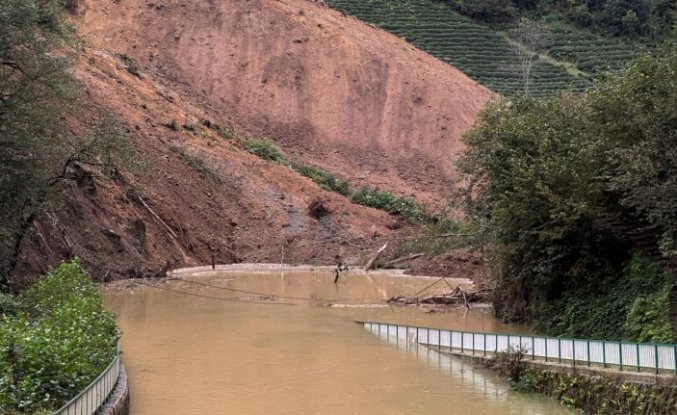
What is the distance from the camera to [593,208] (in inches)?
770

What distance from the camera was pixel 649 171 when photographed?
53.5ft

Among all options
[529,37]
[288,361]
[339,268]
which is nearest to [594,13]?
[529,37]

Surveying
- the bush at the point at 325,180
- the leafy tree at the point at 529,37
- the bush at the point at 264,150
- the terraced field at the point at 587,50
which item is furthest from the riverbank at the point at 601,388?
the terraced field at the point at 587,50

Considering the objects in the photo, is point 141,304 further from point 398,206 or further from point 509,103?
point 398,206

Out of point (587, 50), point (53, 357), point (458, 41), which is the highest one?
point (458, 41)

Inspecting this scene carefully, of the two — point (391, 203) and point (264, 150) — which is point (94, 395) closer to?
point (391, 203)

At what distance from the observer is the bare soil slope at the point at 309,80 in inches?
2350

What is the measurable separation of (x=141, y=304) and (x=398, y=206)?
1013 inches

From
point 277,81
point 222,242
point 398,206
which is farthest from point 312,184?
point 277,81

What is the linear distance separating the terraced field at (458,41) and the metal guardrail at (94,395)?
6333 cm

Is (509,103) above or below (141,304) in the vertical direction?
above

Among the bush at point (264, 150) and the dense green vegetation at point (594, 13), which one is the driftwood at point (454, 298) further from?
the dense green vegetation at point (594, 13)

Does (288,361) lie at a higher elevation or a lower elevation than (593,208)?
lower

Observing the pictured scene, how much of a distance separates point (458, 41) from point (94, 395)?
256ft
